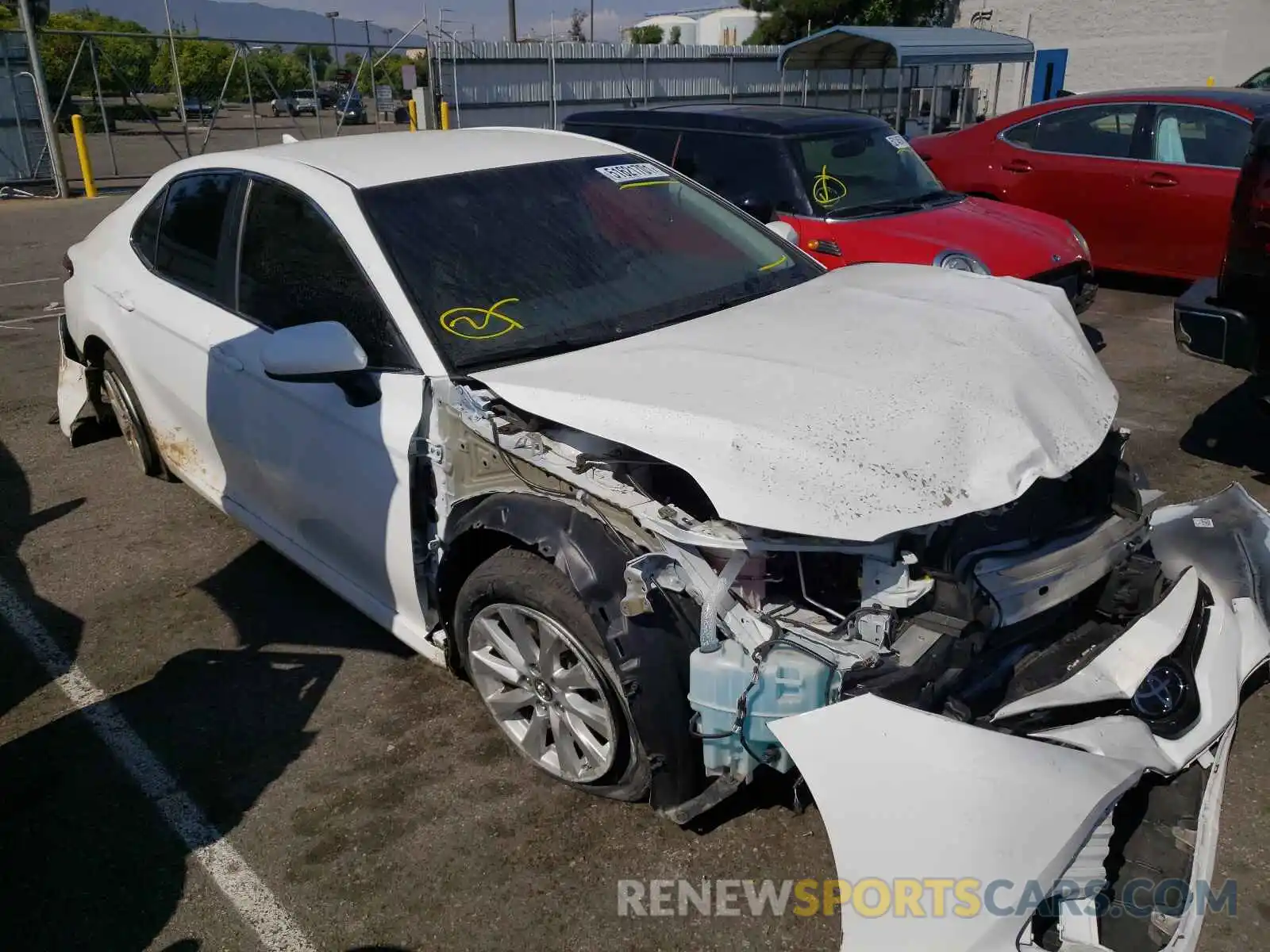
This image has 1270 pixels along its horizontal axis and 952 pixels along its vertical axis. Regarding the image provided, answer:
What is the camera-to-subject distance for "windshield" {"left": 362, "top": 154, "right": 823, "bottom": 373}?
3.12 meters

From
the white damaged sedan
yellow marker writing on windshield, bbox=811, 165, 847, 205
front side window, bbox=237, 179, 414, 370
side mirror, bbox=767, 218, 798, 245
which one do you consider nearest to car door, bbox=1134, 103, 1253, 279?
yellow marker writing on windshield, bbox=811, 165, 847, 205

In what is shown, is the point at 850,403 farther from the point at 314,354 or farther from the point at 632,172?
the point at 632,172

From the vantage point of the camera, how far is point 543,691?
2895 millimetres

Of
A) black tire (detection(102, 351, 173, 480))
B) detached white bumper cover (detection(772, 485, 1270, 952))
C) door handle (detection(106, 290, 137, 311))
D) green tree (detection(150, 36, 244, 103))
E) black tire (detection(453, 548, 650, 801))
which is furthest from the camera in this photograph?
green tree (detection(150, 36, 244, 103))

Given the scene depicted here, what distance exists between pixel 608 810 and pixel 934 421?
143 cm

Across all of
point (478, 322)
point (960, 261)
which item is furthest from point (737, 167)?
point (478, 322)

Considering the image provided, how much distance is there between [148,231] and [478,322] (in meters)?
2.22

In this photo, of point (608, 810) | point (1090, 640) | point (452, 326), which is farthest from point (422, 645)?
point (1090, 640)

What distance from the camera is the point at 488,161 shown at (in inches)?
145

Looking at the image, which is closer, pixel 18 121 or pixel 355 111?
pixel 18 121

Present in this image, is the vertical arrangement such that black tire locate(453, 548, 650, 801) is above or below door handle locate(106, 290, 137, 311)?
below

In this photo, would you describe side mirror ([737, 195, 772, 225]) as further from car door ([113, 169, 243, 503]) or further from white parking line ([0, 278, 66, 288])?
white parking line ([0, 278, 66, 288])

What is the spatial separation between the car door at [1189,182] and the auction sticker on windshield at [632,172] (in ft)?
18.5

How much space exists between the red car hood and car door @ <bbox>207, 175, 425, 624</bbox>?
390cm
